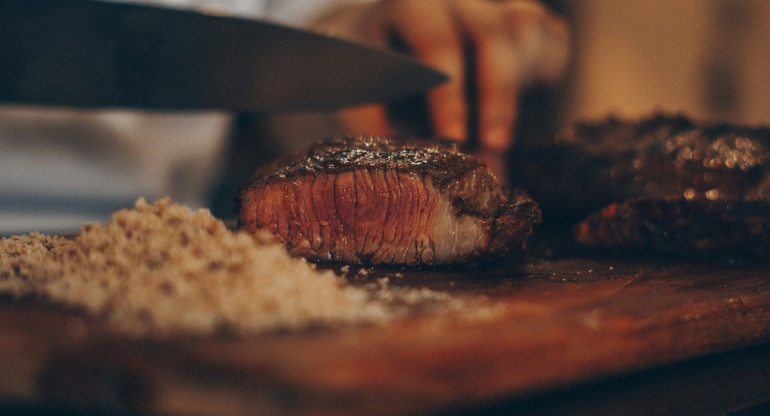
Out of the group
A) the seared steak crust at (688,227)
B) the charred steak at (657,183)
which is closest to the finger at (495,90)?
the charred steak at (657,183)

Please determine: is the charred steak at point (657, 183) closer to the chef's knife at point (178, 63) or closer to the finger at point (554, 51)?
the chef's knife at point (178, 63)

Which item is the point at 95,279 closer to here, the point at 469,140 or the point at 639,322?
the point at 639,322

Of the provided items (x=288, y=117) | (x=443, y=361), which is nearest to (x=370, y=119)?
(x=288, y=117)

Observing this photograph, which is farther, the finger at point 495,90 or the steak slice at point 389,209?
the finger at point 495,90

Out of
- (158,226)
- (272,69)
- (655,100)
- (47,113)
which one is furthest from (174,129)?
(655,100)

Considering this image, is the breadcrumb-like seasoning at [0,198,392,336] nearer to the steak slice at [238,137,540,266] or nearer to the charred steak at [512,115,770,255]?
the steak slice at [238,137,540,266]

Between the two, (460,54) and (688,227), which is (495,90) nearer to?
(460,54)

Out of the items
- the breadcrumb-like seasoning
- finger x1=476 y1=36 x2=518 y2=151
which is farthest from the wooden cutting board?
finger x1=476 y1=36 x2=518 y2=151
